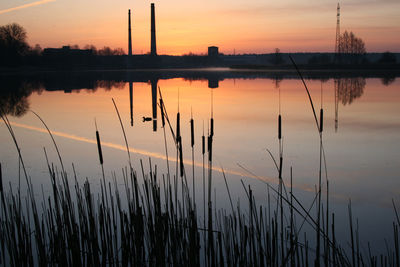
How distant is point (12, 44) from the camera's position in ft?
172

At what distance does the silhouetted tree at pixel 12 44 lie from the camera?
49.7 meters

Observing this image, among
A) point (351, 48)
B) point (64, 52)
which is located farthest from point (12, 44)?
point (351, 48)

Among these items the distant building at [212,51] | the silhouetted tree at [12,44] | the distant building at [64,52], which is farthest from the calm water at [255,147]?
the distant building at [212,51]

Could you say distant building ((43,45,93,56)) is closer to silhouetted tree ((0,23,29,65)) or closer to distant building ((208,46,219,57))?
silhouetted tree ((0,23,29,65))

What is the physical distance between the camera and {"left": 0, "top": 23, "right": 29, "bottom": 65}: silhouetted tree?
49.7 meters

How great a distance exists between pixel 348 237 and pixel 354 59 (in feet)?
202

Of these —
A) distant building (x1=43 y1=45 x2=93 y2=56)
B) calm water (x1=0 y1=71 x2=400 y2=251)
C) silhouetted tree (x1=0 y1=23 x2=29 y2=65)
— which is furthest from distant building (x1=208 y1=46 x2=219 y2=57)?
calm water (x1=0 y1=71 x2=400 y2=251)

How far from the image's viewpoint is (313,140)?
30.7ft

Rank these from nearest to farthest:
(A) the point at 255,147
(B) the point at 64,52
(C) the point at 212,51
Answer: (A) the point at 255,147, (B) the point at 64,52, (C) the point at 212,51

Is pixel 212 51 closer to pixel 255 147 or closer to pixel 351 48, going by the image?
pixel 351 48

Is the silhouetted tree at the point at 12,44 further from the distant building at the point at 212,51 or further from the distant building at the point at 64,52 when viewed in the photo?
the distant building at the point at 212,51

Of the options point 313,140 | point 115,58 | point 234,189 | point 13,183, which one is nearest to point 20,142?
point 13,183

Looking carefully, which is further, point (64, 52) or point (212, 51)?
point (212, 51)

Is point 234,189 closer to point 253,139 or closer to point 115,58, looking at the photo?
point 253,139
